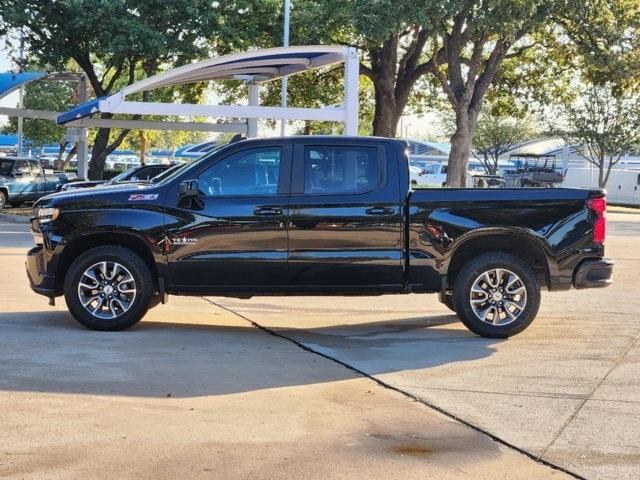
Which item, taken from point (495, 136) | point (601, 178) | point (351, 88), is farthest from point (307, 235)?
point (495, 136)

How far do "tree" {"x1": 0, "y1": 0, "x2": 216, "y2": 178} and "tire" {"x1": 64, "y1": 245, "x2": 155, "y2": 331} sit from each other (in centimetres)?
1983

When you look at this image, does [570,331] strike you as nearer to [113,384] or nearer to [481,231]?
[481,231]

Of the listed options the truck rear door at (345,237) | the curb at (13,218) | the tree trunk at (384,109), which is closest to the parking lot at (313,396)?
the truck rear door at (345,237)

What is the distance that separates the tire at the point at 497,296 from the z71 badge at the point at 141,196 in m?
3.01

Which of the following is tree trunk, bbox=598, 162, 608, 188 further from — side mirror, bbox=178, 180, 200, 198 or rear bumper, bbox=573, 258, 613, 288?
side mirror, bbox=178, 180, 200, 198

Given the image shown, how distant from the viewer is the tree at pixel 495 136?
238 feet

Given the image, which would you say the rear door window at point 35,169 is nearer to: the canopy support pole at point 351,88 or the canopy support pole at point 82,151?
the canopy support pole at point 82,151

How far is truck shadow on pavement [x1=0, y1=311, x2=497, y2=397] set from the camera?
7348 mm

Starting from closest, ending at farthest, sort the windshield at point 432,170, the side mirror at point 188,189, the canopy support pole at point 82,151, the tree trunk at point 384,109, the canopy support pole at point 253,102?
the side mirror at point 188,189 → the canopy support pole at point 253,102 → the canopy support pole at point 82,151 → the tree trunk at point 384,109 → the windshield at point 432,170

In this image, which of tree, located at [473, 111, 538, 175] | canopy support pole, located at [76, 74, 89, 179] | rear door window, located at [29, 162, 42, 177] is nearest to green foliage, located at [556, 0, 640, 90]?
canopy support pole, located at [76, 74, 89, 179]

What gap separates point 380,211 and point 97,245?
2.75 m

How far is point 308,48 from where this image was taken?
17562mm

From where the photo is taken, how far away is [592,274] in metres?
9.69

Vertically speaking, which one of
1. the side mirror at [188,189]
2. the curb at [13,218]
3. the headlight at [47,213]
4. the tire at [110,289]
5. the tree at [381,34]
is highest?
the tree at [381,34]
